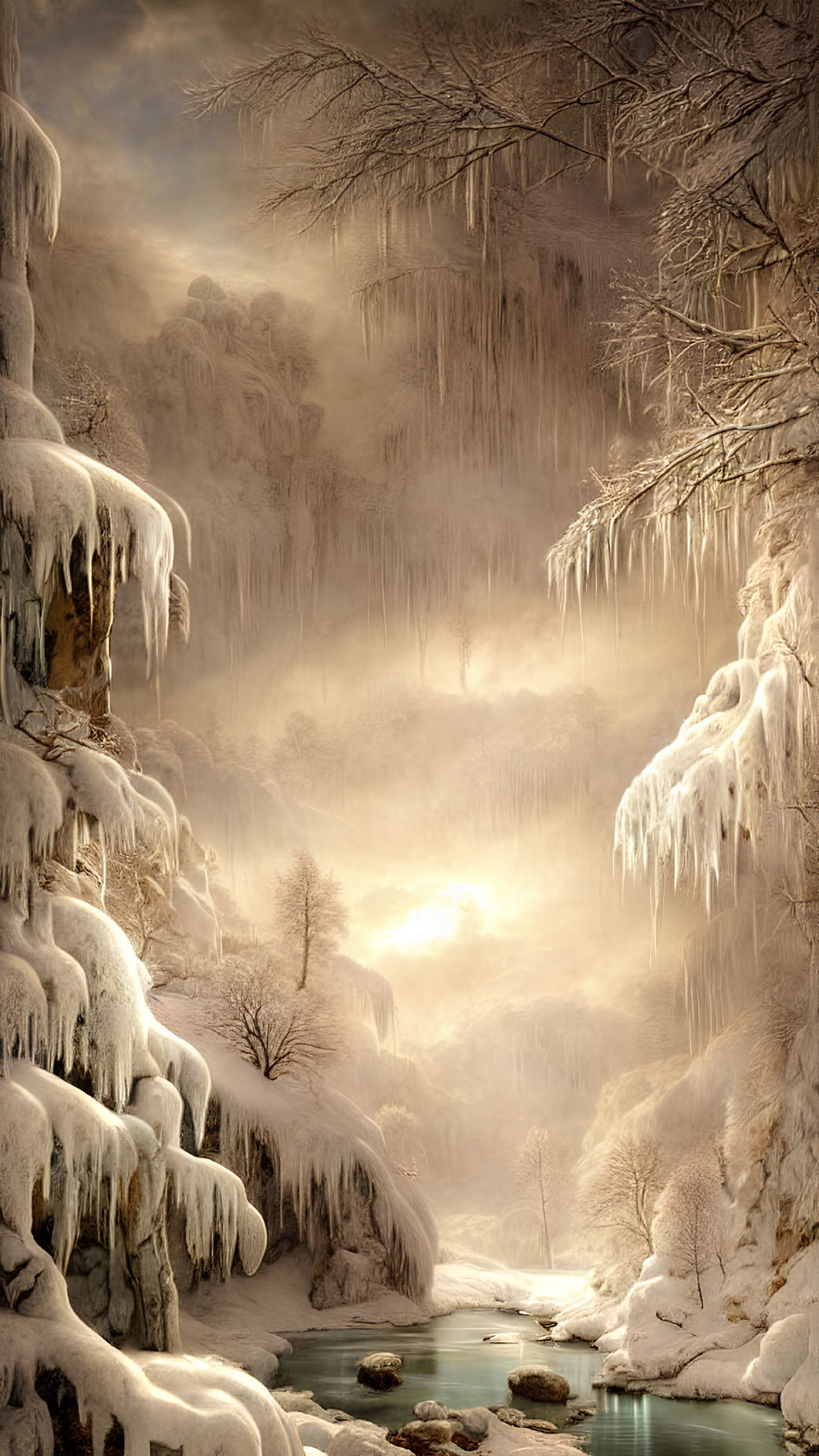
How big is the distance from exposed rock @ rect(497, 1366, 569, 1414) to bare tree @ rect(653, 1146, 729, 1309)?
167 cm

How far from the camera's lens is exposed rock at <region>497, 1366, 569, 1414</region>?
9805mm

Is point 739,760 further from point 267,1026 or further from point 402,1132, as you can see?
point 402,1132

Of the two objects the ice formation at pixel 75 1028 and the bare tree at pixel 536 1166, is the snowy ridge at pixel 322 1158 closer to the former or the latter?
the bare tree at pixel 536 1166

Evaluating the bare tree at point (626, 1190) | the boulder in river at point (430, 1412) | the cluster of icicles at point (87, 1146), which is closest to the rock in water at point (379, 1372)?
the boulder in river at point (430, 1412)

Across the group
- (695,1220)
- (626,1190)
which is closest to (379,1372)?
(695,1220)

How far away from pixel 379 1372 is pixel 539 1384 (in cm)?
130

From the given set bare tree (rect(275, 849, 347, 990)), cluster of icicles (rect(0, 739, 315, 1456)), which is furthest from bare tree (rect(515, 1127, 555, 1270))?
cluster of icicles (rect(0, 739, 315, 1456))

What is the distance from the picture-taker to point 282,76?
26.9ft

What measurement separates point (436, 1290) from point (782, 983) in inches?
249

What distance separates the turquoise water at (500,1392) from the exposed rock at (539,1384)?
4.4 inches

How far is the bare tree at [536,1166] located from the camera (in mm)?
18547

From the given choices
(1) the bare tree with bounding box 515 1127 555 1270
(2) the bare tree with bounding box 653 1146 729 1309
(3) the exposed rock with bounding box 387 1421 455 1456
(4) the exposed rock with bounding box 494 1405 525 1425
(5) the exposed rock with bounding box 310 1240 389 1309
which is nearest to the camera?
(3) the exposed rock with bounding box 387 1421 455 1456

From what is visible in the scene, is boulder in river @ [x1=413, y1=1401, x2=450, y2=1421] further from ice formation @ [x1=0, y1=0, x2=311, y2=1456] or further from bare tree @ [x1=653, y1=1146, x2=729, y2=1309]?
ice formation @ [x1=0, y1=0, x2=311, y2=1456]

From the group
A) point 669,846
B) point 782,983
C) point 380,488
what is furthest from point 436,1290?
point 380,488
